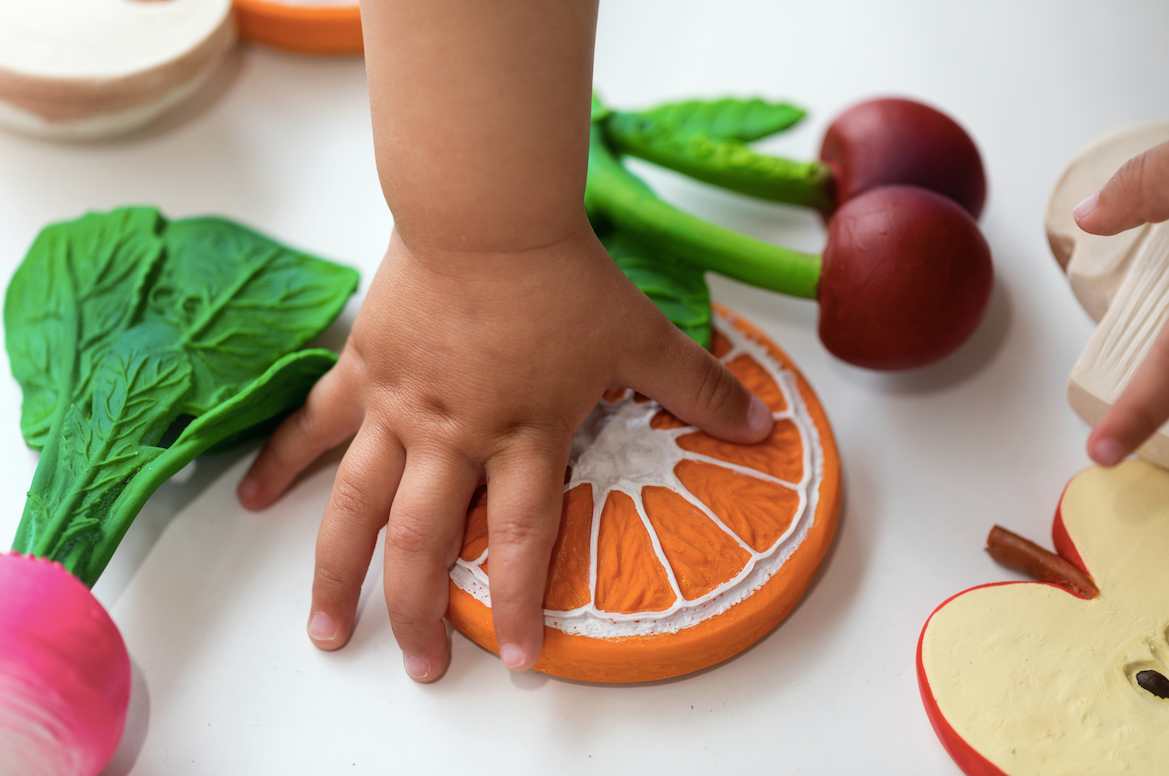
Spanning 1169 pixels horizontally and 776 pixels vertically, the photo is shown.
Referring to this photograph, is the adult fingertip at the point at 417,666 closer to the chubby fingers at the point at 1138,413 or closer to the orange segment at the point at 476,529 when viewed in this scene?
the orange segment at the point at 476,529

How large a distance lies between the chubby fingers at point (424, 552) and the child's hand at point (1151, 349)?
1.44 feet

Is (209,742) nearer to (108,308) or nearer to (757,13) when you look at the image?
(108,308)

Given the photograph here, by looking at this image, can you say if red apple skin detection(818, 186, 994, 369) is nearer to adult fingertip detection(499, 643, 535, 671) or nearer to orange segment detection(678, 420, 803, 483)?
orange segment detection(678, 420, 803, 483)

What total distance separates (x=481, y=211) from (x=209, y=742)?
0.42 m

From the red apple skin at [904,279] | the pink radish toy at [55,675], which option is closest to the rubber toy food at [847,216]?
the red apple skin at [904,279]

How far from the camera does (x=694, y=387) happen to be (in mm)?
688

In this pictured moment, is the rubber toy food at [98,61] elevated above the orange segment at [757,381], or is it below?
above

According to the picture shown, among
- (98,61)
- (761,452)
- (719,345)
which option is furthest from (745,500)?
(98,61)

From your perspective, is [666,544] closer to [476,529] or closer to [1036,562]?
[476,529]

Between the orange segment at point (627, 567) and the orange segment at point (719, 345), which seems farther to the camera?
the orange segment at point (719, 345)

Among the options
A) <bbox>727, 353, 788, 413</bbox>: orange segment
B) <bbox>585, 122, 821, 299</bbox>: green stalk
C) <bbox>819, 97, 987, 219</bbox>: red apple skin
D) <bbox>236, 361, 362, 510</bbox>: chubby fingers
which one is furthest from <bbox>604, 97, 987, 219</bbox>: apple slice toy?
<bbox>236, 361, 362, 510</bbox>: chubby fingers

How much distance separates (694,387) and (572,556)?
0.54 ft

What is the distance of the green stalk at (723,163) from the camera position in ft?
2.93

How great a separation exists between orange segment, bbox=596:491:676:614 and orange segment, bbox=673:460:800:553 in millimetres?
60
